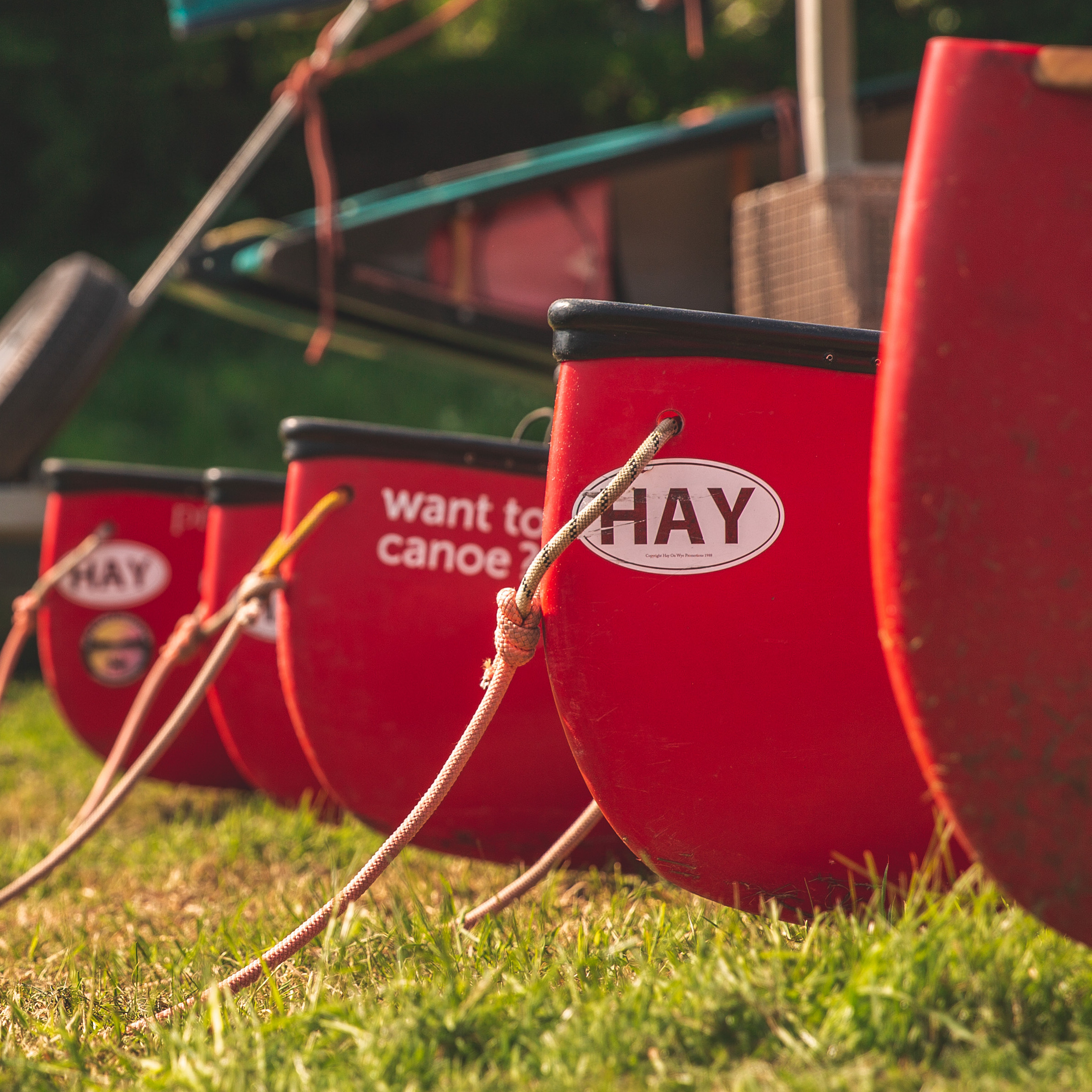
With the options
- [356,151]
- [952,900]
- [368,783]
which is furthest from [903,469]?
[356,151]

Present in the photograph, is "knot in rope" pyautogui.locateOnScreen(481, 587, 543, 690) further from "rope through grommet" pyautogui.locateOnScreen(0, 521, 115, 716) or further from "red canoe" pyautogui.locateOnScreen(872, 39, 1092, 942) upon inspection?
"rope through grommet" pyautogui.locateOnScreen(0, 521, 115, 716)

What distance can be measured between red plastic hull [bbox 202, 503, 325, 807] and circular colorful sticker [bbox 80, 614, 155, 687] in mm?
583

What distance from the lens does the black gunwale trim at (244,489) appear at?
271 centimetres

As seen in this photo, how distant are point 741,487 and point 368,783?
40.5 inches

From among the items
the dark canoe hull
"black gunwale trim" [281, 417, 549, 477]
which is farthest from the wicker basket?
"black gunwale trim" [281, 417, 549, 477]

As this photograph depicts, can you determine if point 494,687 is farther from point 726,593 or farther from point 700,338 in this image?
point 700,338

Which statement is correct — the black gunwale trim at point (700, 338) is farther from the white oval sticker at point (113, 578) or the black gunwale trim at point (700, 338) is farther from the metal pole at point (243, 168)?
the metal pole at point (243, 168)

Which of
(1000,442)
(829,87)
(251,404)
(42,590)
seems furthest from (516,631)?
(251,404)

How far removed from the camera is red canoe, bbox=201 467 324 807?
268cm

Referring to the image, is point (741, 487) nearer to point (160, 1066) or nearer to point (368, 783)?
point (160, 1066)

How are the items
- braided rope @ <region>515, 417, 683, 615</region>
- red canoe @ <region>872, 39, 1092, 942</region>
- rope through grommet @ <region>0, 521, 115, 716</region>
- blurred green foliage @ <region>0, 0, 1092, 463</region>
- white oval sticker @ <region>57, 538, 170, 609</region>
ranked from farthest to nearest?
blurred green foliage @ <region>0, 0, 1092, 463</region>
white oval sticker @ <region>57, 538, 170, 609</region>
rope through grommet @ <region>0, 521, 115, 716</region>
braided rope @ <region>515, 417, 683, 615</region>
red canoe @ <region>872, 39, 1092, 942</region>

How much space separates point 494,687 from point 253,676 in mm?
1315

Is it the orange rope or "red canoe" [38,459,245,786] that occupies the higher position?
the orange rope

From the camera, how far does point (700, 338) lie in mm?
1441
